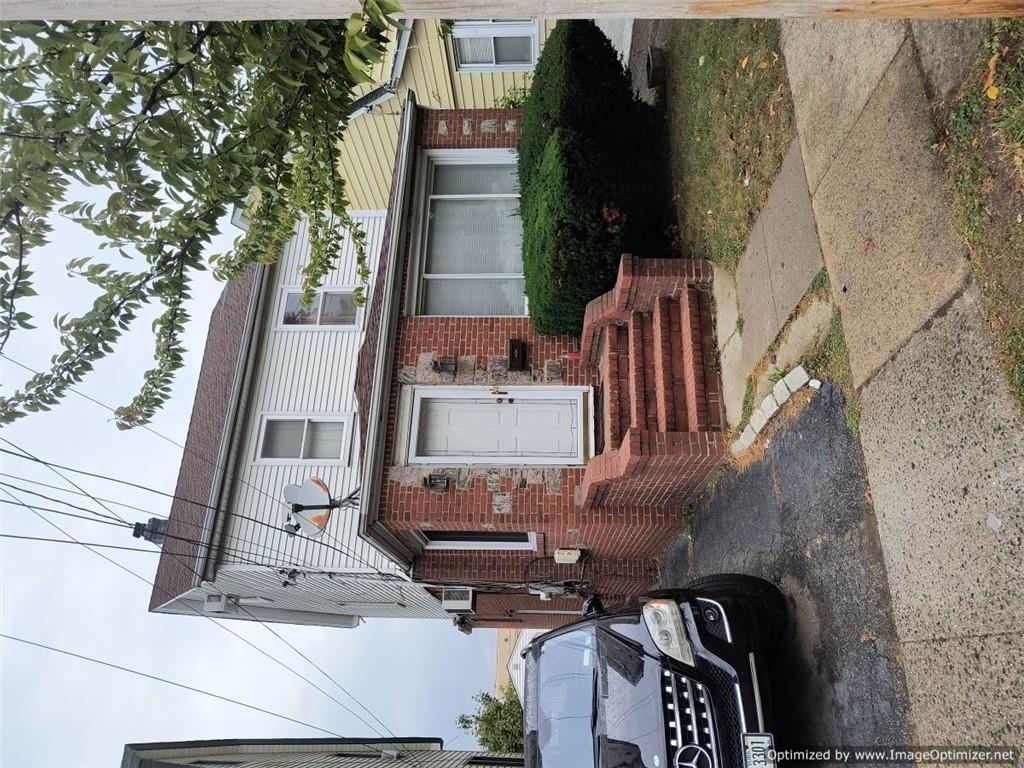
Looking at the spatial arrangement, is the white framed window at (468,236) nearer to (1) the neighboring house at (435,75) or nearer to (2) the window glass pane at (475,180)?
(2) the window glass pane at (475,180)

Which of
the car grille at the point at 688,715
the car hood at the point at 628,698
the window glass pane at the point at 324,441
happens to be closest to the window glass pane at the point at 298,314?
the window glass pane at the point at 324,441

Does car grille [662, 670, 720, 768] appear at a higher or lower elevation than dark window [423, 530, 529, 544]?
lower

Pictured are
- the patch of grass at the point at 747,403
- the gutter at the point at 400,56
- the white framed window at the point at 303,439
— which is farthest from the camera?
the gutter at the point at 400,56

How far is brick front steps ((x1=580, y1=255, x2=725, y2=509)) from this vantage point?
6.01m

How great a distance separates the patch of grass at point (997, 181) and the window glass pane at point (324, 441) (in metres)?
8.30

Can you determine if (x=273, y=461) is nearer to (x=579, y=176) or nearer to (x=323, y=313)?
(x=323, y=313)

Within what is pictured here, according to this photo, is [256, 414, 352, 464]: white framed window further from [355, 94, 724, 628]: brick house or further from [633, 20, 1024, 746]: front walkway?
[633, 20, 1024, 746]: front walkway

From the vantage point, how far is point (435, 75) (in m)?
12.2

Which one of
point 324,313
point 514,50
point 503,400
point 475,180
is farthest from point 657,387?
point 514,50

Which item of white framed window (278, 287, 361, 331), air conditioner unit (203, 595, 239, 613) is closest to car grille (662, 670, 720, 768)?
white framed window (278, 287, 361, 331)

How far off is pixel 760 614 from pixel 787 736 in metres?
0.81

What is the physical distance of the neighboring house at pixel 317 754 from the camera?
39.3ft

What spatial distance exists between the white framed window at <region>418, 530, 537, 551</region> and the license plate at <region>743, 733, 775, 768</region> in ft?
17.9

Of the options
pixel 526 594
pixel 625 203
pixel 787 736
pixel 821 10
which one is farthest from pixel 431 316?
pixel 821 10
